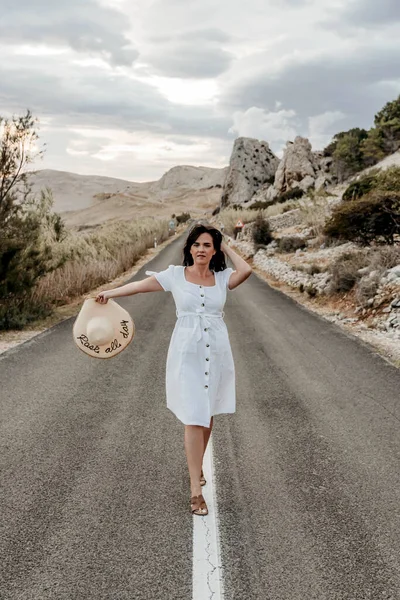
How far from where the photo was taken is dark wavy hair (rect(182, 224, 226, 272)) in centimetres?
412

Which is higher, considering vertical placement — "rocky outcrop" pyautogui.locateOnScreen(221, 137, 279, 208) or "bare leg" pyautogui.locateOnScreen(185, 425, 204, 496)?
"rocky outcrop" pyautogui.locateOnScreen(221, 137, 279, 208)

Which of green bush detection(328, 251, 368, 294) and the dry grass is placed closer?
the dry grass

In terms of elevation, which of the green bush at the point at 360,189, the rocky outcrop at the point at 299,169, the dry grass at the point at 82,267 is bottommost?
the dry grass at the point at 82,267

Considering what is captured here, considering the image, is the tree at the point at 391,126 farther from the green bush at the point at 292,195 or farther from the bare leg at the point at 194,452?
the bare leg at the point at 194,452

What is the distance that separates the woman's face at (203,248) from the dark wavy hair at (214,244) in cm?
3

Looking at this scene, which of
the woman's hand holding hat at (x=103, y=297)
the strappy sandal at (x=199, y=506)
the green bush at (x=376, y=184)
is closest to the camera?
the strappy sandal at (x=199, y=506)

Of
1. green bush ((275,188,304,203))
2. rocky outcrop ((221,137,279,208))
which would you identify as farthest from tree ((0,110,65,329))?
rocky outcrop ((221,137,279,208))

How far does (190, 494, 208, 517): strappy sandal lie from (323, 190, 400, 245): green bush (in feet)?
50.6

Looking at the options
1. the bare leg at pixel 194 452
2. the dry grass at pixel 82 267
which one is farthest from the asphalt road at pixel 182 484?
the dry grass at pixel 82 267

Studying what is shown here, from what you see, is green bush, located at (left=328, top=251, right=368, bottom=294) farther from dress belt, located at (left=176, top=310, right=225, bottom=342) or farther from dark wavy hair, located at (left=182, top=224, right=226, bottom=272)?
dress belt, located at (left=176, top=310, right=225, bottom=342)

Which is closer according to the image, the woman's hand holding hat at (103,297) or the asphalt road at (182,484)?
the asphalt road at (182,484)

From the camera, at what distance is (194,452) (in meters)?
4.04

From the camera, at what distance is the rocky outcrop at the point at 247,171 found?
85062mm

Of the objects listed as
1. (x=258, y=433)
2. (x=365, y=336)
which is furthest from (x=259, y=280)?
(x=258, y=433)
